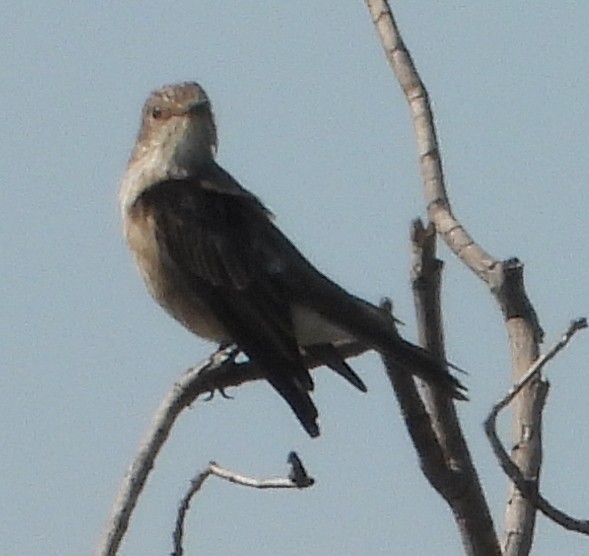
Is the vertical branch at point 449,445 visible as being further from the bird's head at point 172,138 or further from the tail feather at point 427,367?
the bird's head at point 172,138

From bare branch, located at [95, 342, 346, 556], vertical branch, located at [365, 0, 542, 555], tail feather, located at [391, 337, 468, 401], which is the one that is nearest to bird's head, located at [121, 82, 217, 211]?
bare branch, located at [95, 342, 346, 556]

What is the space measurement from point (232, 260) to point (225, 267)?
63 millimetres

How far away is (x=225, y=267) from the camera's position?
7477 mm

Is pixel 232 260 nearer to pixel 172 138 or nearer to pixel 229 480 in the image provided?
pixel 172 138

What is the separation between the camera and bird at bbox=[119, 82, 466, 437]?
6754mm

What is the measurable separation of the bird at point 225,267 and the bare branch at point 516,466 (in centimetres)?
218

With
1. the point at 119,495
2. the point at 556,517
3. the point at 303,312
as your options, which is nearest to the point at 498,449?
the point at 556,517

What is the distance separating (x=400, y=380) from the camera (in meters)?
4.39

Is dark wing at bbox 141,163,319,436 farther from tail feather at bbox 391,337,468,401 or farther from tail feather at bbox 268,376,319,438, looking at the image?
tail feather at bbox 391,337,468,401

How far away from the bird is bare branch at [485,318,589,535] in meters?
2.18

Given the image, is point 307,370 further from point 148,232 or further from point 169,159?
point 169,159

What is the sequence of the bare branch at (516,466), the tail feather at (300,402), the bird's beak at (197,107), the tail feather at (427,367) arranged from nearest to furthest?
the bare branch at (516,466) < the tail feather at (427,367) < the tail feather at (300,402) < the bird's beak at (197,107)

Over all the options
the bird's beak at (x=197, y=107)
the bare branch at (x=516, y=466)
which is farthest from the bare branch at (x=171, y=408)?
the bird's beak at (x=197, y=107)

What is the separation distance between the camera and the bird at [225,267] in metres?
6.75
